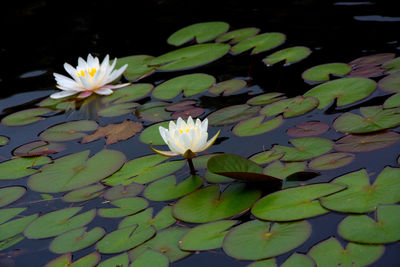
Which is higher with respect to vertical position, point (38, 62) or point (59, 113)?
point (38, 62)

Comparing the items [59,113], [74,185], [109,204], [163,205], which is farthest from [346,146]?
[59,113]

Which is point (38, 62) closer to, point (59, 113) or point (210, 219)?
point (59, 113)

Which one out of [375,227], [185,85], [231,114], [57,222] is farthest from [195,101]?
[375,227]

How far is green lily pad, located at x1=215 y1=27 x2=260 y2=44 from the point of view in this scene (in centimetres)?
357

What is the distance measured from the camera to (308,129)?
7.93ft

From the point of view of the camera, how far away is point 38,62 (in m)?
3.82

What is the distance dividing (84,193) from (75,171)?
0.19m

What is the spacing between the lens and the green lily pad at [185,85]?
3.02 meters

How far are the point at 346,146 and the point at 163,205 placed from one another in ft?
2.72

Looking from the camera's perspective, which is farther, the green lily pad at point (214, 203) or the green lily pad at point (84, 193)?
the green lily pad at point (84, 193)

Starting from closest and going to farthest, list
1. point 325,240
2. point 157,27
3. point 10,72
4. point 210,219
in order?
1. point 325,240
2. point 210,219
3. point 10,72
4. point 157,27

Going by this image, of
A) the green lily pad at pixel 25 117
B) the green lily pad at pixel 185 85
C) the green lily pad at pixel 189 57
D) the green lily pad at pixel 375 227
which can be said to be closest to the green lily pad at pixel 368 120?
the green lily pad at pixel 375 227

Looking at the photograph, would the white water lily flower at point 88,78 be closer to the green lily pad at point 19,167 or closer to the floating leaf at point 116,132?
the floating leaf at point 116,132

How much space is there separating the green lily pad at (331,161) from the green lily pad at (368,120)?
0.21 metres
